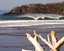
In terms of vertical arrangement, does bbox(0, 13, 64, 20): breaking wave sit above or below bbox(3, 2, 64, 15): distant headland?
below

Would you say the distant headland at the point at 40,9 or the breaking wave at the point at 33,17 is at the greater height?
the distant headland at the point at 40,9

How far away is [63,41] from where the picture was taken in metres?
0.36

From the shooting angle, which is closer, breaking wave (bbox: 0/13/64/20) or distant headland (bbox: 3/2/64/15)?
distant headland (bbox: 3/2/64/15)

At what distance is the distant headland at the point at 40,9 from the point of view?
7.17 meters

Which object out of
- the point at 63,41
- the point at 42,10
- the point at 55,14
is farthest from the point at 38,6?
the point at 63,41

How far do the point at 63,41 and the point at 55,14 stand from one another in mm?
7636

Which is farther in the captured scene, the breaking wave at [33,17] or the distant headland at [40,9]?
the breaking wave at [33,17]

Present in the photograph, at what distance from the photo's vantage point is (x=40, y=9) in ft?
24.8

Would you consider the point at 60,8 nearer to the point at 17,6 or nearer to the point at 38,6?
the point at 38,6

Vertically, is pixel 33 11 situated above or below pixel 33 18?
above

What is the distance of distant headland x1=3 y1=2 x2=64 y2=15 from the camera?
717cm

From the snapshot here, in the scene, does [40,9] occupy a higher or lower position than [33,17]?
higher

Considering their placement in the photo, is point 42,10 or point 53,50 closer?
point 53,50

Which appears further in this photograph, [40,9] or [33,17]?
[33,17]
